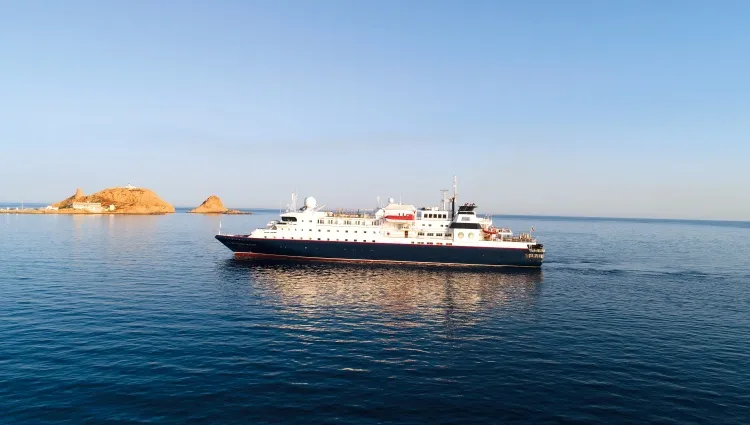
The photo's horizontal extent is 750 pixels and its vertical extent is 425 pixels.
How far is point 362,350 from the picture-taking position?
23.5 metres

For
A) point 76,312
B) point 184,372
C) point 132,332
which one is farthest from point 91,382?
point 76,312

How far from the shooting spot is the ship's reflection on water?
113 ft

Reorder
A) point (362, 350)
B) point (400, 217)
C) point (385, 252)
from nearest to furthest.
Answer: point (362, 350) < point (385, 252) < point (400, 217)

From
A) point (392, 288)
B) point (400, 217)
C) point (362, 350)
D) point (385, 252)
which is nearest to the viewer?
point (362, 350)

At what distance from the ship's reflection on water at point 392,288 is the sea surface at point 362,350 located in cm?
38

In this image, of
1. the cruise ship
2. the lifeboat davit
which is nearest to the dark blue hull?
the cruise ship

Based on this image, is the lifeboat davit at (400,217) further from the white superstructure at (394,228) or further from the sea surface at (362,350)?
the sea surface at (362,350)

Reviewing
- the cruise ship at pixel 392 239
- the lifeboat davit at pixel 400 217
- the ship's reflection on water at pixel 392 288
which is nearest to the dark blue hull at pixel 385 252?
the cruise ship at pixel 392 239

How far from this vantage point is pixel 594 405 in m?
17.5

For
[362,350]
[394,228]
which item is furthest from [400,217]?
[362,350]

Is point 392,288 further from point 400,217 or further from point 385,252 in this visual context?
point 400,217

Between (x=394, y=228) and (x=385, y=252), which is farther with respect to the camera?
(x=394, y=228)

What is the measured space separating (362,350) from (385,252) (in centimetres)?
A: 3710

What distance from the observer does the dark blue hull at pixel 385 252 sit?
5950cm
